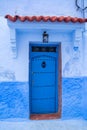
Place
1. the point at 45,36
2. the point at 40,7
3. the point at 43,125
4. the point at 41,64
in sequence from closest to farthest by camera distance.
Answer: the point at 43,125
the point at 45,36
the point at 40,7
the point at 41,64

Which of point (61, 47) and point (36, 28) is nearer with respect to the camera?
point (36, 28)

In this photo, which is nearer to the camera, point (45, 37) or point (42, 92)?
point (45, 37)

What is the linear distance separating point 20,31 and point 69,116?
2926 mm

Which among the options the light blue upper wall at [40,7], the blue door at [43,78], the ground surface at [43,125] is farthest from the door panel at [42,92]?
the light blue upper wall at [40,7]

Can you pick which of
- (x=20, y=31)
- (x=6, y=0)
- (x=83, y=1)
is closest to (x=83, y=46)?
(x=83, y=1)

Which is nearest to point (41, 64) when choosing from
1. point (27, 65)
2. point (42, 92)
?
point (27, 65)

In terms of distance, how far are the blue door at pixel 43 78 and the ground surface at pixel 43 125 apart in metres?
0.64

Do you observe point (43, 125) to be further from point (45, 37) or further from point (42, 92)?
point (45, 37)

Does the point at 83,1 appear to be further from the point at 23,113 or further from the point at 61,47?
the point at 23,113

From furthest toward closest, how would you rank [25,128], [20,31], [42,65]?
[42,65]
[20,31]
[25,128]

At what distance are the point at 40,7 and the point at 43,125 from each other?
11.2 feet

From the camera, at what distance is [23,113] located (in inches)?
282

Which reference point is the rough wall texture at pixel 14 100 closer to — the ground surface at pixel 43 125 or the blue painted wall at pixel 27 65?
the blue painted wall at pixel 27 65

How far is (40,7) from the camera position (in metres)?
7.21
